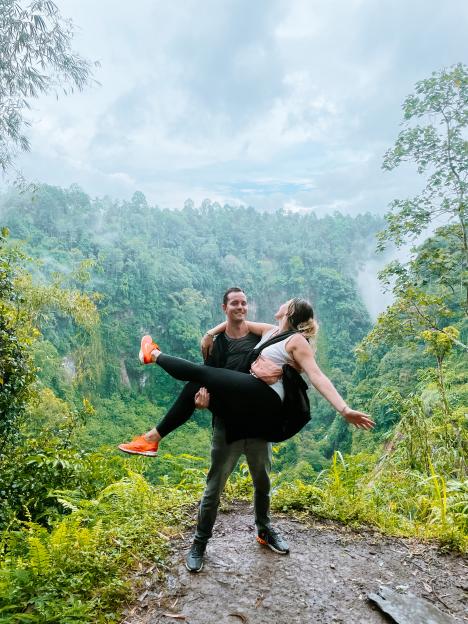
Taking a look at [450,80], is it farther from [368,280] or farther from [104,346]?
[368,280]

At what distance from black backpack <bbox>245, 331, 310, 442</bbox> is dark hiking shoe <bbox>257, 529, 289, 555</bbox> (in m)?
0.71

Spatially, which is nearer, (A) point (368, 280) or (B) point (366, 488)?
(B) point (366, 488)

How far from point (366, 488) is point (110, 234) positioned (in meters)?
44.1

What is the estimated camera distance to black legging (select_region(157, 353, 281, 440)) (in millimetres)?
2229

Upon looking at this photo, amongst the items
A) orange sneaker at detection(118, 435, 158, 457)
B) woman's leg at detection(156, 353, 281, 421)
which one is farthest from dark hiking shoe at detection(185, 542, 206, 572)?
woman's leg at detection(156, 353, 281, 421)

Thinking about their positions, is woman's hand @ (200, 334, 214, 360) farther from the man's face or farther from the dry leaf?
the dry leaf

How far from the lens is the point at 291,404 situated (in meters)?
2.28

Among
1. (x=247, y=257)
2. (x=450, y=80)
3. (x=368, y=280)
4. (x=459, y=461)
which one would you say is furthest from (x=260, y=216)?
(x=459, y=461)

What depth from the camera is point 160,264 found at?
44000mm

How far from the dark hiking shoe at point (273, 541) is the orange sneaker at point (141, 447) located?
0.83 meters

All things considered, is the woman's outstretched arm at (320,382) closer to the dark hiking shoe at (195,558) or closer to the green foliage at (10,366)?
the dark hiking shoe at (195,558)

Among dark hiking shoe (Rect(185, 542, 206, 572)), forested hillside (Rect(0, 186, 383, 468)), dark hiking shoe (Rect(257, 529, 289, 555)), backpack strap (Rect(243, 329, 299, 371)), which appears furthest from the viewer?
forested hillside (Rect(0, 186, 383, 468))

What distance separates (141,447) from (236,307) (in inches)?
33.3

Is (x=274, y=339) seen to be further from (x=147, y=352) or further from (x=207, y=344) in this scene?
(x=147, y=352)
